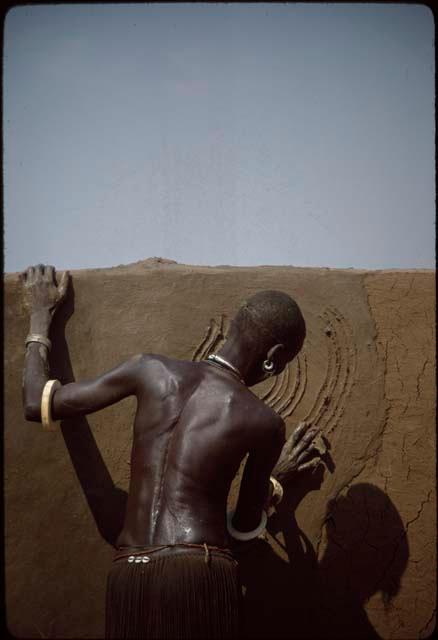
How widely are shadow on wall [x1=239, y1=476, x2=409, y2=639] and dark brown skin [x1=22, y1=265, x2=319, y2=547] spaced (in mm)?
903

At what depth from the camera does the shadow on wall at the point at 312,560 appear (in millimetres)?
3992

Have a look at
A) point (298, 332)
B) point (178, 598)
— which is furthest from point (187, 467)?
point (298, 332)

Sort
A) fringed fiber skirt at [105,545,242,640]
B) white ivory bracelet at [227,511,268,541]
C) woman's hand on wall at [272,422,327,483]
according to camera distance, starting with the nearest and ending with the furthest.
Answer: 1. fringed fiber skirt at [105,545,242,640]
2. white ivory bracelet at [227,511,268,541]
3. woman's hand on wall at [272,422,327,483]

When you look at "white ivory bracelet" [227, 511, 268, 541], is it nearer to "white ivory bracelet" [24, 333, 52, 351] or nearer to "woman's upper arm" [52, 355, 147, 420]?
"woman's upper arm" [52, 355, 147, 420]

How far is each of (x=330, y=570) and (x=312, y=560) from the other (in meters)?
0.12

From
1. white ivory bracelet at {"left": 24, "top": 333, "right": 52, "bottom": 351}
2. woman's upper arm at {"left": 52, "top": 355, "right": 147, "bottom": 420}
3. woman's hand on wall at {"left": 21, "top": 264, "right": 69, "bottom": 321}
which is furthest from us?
woman's hand on wall at {"left": 21, "top": 264, "right": 69, "bottom": 321}

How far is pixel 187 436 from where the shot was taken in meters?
3.02

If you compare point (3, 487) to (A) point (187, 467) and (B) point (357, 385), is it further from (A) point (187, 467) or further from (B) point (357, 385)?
(B) point (357, 385)

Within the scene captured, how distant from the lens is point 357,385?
171 inches

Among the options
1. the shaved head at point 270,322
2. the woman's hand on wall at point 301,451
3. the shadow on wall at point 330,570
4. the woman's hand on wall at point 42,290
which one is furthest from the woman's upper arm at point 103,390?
the shadow on wall at point 330,570

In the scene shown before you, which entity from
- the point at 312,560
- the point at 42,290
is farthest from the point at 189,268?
the point at 312,560

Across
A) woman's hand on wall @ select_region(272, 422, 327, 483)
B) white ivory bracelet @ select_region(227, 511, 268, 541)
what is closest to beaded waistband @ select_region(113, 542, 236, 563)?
white ivory bracelet @ select_region(227, 511, 268, 541)

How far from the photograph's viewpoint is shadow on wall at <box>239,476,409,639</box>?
4.11m

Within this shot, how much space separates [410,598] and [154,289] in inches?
87.4
